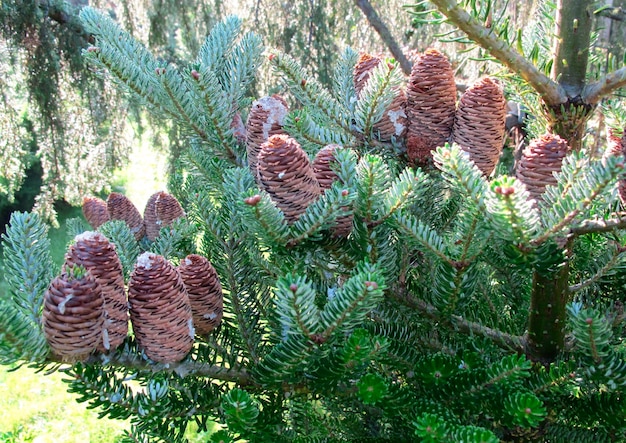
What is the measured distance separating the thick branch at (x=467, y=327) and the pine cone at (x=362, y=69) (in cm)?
35

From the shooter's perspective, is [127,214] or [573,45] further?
[127,214]

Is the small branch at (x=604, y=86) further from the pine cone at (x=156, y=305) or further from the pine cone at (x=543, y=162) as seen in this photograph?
the pine cone at (x=156, y=305)

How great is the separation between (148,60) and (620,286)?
2.69ft

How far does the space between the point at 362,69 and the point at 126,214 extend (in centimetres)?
70

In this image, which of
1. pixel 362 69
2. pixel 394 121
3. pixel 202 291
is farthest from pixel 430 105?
pixel 202 291

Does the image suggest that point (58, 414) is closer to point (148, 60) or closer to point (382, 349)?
point (148, 60)

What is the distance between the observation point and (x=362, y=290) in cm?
52

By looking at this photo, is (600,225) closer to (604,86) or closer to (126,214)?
(604,86)

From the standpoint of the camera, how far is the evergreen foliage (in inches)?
21.0

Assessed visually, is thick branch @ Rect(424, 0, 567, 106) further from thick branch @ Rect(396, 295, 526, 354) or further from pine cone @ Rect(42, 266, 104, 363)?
pine cone @ Rect(42, 266, 104, 363)

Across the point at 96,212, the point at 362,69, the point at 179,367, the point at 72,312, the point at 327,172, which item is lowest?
the point at 96,212

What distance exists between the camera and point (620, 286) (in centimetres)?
83

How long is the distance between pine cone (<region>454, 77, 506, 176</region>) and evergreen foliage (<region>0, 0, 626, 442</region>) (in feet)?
0.20

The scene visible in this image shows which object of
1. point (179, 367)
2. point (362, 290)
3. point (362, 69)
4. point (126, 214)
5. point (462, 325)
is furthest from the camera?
point (126, 214)
